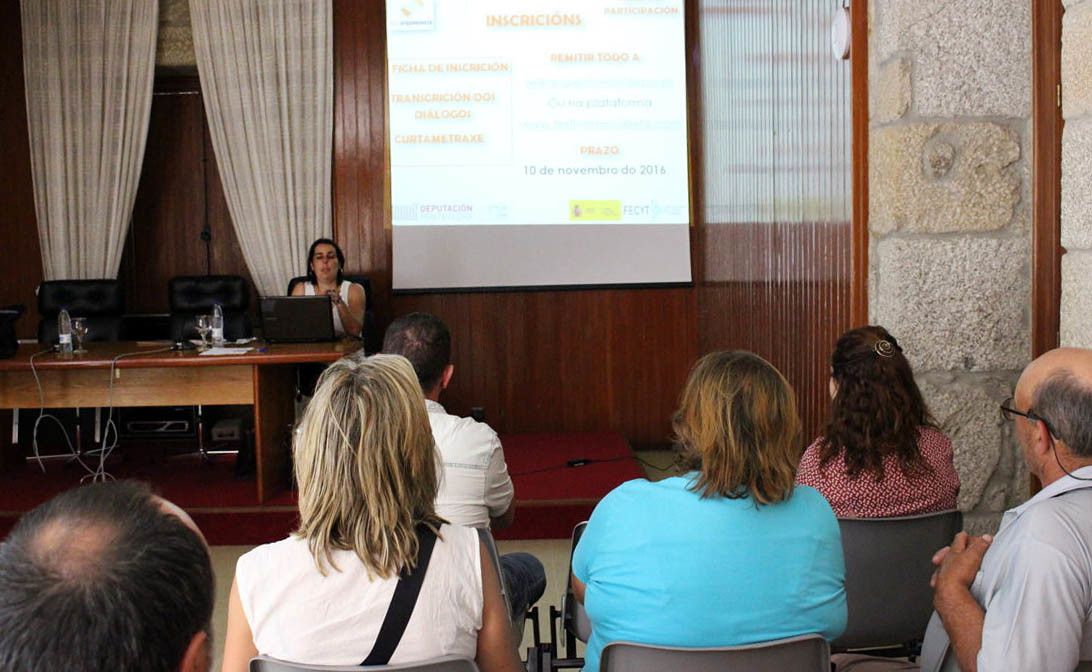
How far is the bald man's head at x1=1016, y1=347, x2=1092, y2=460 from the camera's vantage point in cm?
164

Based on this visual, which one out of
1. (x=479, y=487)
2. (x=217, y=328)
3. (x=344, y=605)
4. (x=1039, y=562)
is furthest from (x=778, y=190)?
(x=344, y=605)

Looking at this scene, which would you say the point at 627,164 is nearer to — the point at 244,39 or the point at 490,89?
the point at 490,89

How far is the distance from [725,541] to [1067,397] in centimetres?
58

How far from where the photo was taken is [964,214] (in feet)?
8.99

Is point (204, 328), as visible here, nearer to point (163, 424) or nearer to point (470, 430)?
point (163, 424)

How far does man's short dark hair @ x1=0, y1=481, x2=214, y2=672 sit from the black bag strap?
28.0 inches

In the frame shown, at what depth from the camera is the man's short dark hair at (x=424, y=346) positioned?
2.75m

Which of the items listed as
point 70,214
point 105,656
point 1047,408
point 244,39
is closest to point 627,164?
point 244,39

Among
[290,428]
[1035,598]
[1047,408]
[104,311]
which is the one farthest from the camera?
[104,311]

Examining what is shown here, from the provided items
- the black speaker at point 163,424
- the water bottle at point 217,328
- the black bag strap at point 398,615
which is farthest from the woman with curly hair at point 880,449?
the black speaker at point 163,424

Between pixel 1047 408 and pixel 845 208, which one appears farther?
pixel 845 208

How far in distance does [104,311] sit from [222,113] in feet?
4.50

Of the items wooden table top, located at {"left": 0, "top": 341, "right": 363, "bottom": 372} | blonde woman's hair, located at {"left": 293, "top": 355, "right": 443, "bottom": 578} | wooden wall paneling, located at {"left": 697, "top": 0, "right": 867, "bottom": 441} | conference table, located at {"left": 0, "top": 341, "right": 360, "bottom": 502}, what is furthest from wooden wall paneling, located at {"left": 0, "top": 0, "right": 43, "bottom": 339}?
blonde woman's hair, located at {"left": 293, "top": 355, "right": 443, "bottom": 578}

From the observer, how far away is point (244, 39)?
6.14 m
